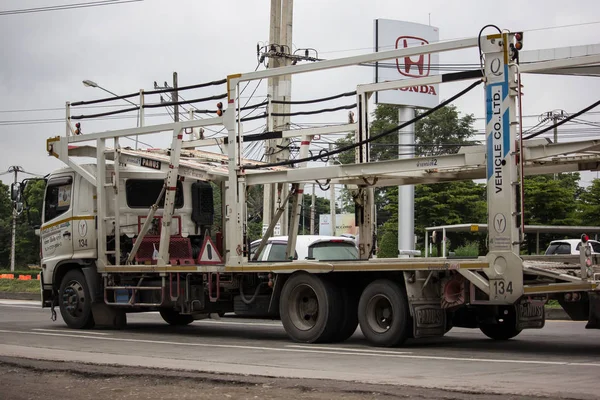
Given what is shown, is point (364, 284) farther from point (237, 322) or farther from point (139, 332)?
point (237, 322)

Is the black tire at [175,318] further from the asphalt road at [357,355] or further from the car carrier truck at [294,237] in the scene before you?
the asphalt road at [357,355]

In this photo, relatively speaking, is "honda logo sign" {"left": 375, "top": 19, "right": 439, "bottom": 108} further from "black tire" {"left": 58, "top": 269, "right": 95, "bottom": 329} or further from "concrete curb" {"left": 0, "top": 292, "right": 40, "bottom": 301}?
"black tire" {"left": 58, "top": 269, "right": 95, "bottom": 329}

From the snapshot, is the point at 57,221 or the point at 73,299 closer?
the point at 73,299

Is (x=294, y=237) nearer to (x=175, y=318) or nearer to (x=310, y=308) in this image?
(x=310, y=308)

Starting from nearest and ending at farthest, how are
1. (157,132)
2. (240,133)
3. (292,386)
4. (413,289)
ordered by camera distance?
(292,386), (413,289), (240,133), (157,132)

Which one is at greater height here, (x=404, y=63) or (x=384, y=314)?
(x=404, y=63)

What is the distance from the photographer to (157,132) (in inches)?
668

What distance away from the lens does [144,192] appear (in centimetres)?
1805

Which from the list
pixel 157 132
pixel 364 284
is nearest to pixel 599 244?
pixel 364 284

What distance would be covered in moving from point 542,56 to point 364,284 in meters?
9.71

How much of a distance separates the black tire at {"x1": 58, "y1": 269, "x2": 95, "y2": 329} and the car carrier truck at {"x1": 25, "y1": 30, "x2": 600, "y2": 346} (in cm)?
3

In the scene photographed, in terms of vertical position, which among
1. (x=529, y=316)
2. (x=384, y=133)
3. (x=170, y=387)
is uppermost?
(x=384, y=133)

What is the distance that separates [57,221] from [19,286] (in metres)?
23.4

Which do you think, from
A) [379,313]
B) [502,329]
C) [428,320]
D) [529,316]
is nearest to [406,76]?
[502,329]
